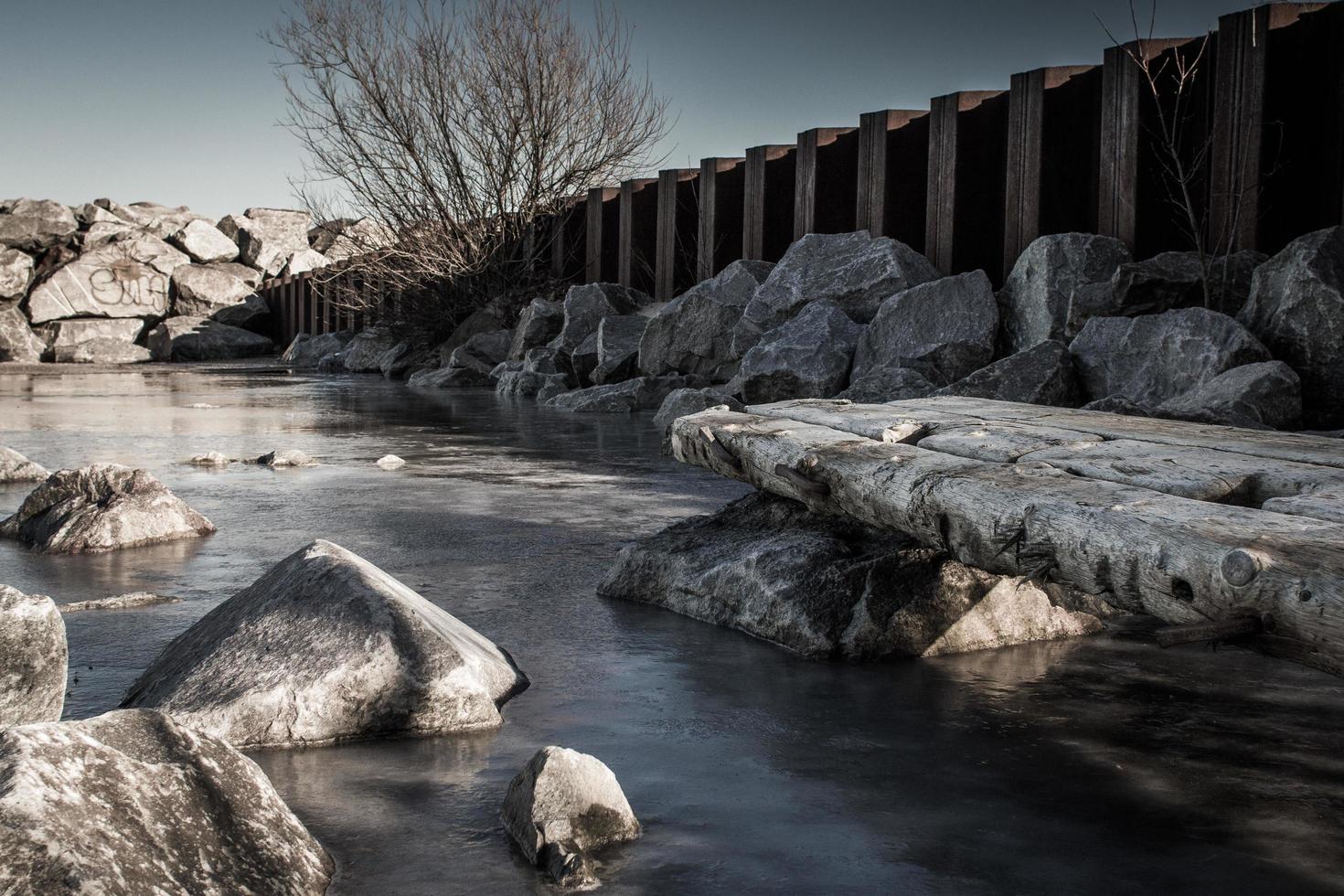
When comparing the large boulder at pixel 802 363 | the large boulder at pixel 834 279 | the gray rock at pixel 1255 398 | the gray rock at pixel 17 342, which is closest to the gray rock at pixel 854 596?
the gray rock at pixel 1255 398

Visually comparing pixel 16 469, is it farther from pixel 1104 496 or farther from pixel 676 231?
pixel 676 231

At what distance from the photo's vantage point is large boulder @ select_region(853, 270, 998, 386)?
955 cm

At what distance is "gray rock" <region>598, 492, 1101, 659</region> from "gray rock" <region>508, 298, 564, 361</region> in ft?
43.0

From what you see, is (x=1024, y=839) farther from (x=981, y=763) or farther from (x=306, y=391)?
(x=306, y=391)

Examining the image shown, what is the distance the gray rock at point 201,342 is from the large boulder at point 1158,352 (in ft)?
93.9

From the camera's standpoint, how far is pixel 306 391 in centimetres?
1566

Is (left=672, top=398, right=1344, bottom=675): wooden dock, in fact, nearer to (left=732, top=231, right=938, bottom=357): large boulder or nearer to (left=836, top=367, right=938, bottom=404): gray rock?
(left=836, top=367, right=938, bottom=404): gray rock

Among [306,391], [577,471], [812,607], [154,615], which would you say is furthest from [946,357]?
[306,391]

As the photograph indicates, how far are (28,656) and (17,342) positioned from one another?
3115cm

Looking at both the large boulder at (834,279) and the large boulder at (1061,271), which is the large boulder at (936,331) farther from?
the large boulder at (834,279)

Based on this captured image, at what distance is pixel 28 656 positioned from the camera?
218 cm

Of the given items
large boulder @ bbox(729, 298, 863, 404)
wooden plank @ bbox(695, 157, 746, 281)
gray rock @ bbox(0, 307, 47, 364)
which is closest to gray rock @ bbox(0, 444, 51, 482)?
large boulder @ bbox(729, 298, 863, 404)

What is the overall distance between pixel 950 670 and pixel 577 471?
4.03 m

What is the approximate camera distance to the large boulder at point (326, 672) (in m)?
2.49
